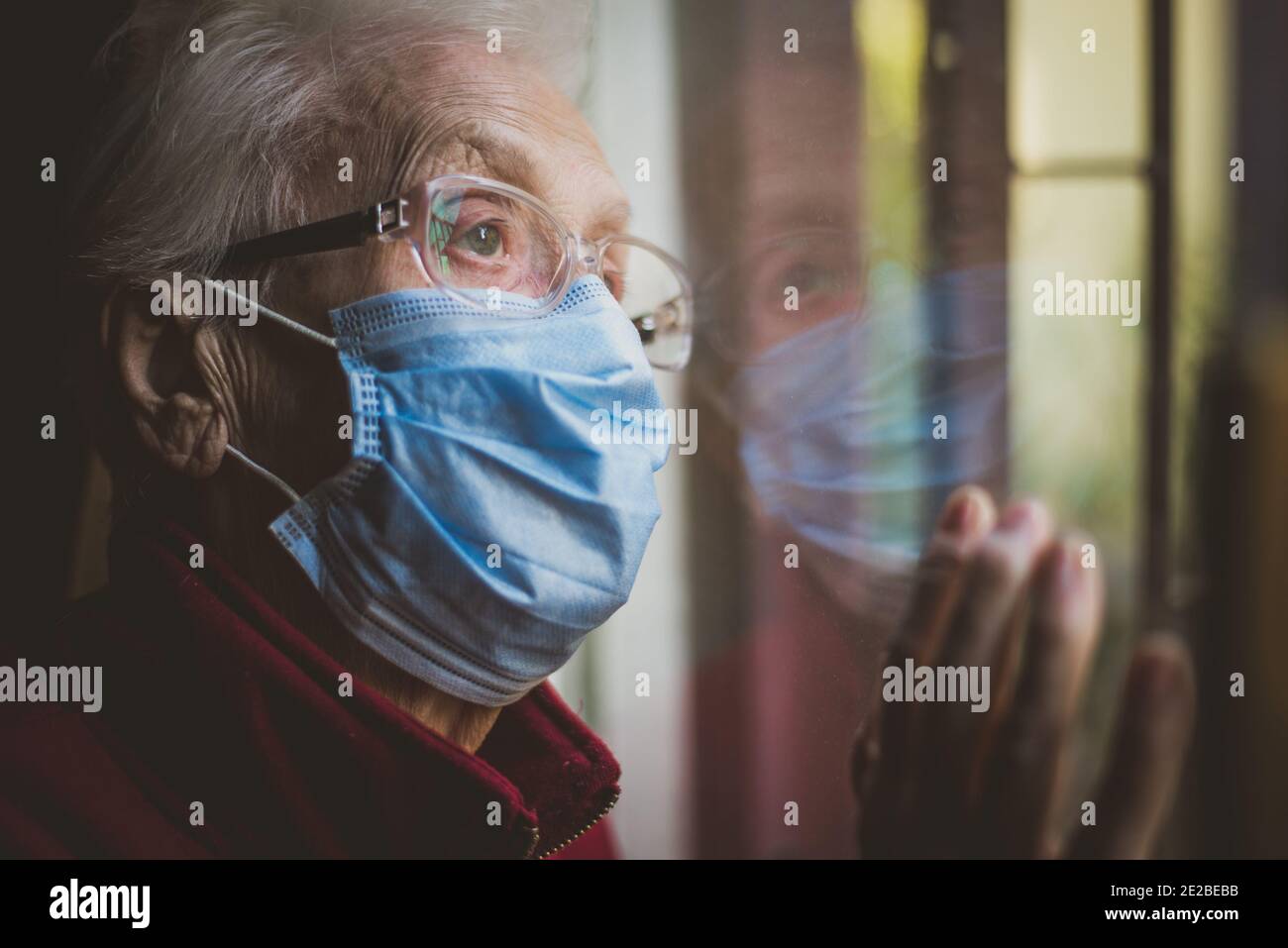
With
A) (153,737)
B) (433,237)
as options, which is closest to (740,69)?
(433,237)

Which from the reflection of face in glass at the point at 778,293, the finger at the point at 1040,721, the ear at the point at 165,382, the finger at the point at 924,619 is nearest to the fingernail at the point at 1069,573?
the finger at the point at 1040,721

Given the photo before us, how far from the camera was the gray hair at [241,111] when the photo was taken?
1.18 metres

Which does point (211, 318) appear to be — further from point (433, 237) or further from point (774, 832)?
point (774, 832)

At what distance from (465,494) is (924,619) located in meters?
0.63

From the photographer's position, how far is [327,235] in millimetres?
1156

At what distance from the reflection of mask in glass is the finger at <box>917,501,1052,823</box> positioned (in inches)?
6.0

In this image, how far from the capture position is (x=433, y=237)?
115 centimetres

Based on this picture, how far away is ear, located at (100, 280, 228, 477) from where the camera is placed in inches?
45.6

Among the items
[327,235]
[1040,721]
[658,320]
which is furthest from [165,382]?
[1040,721]

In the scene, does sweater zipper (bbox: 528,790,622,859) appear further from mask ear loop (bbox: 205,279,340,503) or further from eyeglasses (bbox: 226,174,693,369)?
eyeglasses (bbox: 226,174,693,369)

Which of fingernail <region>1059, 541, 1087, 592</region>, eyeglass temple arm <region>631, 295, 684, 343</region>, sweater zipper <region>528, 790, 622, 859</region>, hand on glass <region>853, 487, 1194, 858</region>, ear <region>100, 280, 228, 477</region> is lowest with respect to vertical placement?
sweater zipper <region>528, 790, 622, 859</region>

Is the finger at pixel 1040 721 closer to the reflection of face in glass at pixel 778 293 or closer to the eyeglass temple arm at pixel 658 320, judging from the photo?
the reflection of face in glass at pixel 778 293

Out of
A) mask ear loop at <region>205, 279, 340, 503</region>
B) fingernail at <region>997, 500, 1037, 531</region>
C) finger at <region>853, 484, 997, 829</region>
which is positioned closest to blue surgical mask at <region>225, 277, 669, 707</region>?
mask ear loop at <region>205, 279, 340, 503</region>
